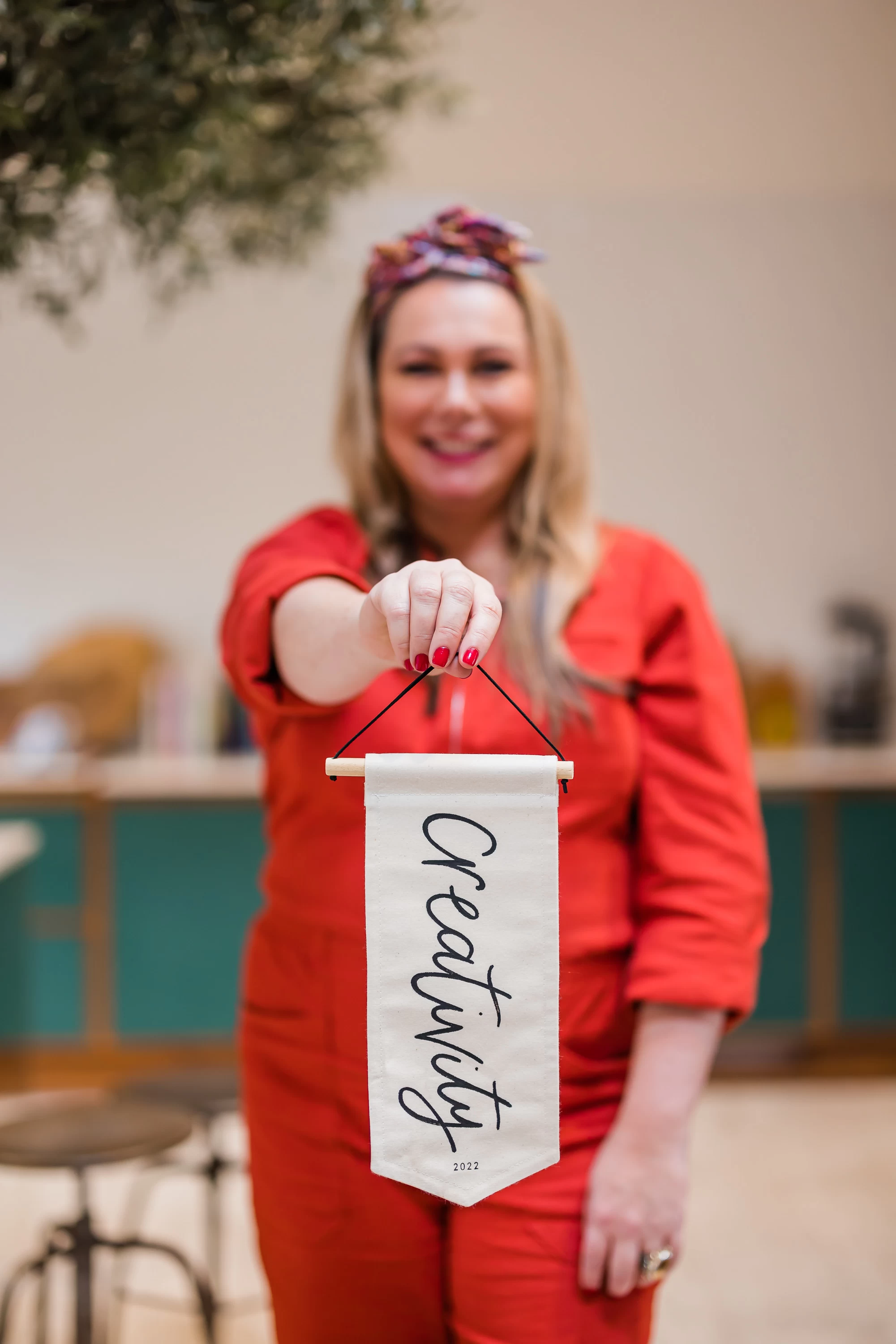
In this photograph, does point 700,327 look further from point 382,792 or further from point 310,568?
point 382,792

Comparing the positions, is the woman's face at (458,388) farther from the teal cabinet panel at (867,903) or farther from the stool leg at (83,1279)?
the teal cabinet panel at (867,903)

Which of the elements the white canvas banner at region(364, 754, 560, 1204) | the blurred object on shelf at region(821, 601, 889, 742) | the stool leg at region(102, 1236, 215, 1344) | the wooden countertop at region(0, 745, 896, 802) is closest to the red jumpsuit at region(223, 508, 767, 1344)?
the white canvas banner at region(364, 754, 560, 1204)

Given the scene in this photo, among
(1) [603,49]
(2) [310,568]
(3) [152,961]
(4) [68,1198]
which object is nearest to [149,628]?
(3) [152,961]

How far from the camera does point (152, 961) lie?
4.02m

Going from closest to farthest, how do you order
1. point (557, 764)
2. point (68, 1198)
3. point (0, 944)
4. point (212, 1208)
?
point (557, 764) < point (212, 1208) < point (68, 1198) < point (0, 944)

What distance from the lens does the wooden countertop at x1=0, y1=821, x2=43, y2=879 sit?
10.7ft

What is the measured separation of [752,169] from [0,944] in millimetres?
3564

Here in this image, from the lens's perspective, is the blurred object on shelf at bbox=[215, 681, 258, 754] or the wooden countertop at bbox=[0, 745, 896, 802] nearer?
the wooden countertop at bbox=[0, 745, 896, 802]

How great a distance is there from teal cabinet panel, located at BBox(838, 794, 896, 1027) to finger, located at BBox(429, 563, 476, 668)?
3520 millimetres

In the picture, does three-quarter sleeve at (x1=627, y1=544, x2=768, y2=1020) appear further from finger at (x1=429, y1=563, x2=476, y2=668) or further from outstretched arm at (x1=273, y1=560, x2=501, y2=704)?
finger at (x1=429, y1=563, x2=476, y2=668)

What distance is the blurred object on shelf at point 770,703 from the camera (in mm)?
4500

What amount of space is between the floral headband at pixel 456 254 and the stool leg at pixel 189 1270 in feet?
4.73

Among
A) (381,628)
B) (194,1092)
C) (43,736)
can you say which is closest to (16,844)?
(43,736)

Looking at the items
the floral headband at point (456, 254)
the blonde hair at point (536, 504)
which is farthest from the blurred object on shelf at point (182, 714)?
the floral headband at point (456, 254)
